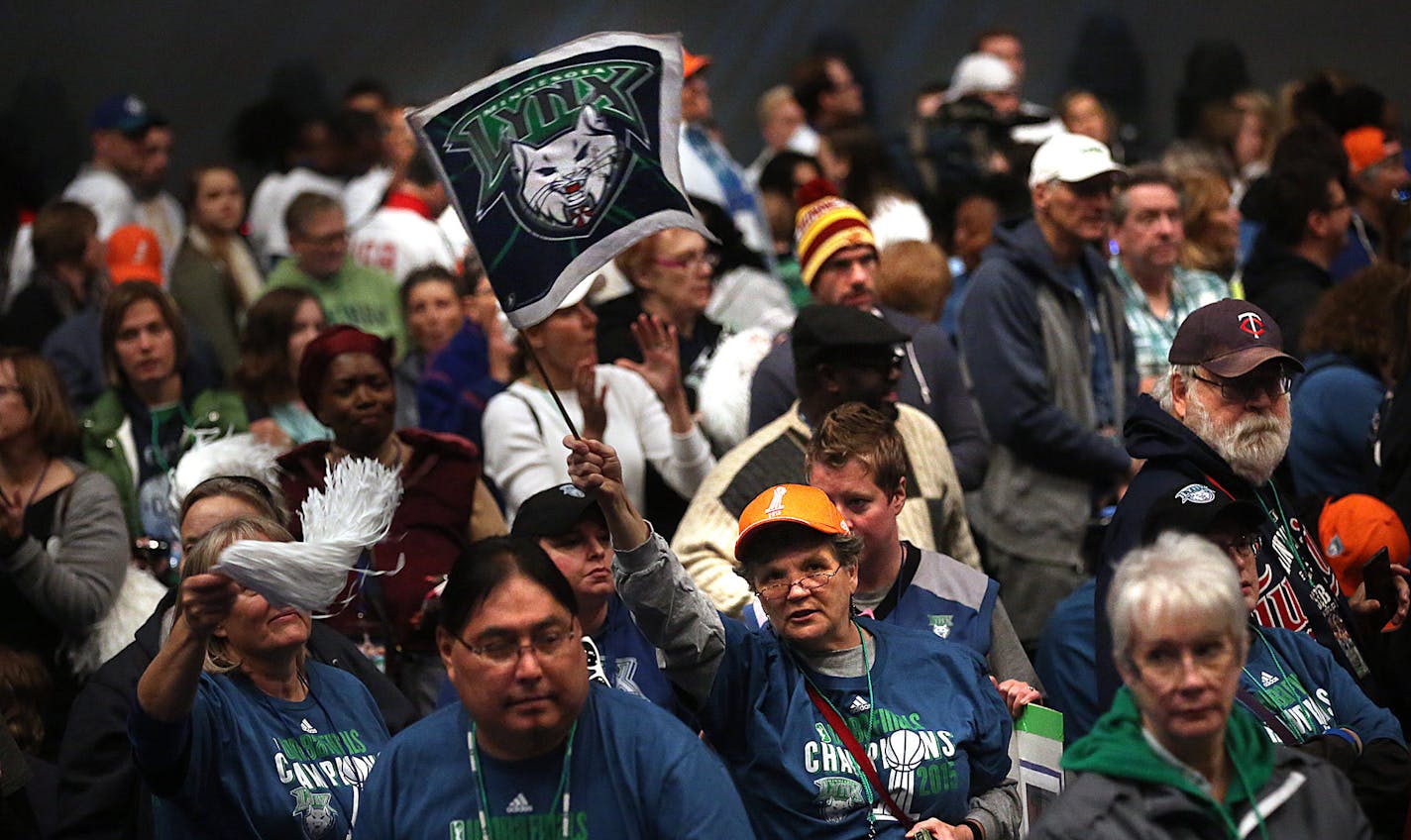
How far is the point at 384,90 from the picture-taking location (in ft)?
39.4

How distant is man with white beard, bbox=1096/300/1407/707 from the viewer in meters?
4.34

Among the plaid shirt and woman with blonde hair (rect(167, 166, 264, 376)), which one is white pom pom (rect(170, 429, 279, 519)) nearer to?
woman with blonde hair (rect(167, 166, 264, 376))

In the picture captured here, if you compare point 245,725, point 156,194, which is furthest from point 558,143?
point 156,194

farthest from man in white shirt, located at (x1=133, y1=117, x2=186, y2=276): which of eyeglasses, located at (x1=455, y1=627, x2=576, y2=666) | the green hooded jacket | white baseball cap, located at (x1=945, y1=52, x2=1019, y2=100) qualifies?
the green hooded jacket

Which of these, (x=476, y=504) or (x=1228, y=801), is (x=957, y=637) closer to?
(x=1228, y=801)

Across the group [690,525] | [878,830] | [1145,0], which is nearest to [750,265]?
[690,525]

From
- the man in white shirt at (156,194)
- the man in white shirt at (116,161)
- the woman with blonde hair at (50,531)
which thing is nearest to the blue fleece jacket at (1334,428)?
the woman with blonde hair at (50,531)

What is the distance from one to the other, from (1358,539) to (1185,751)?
83.4 inches

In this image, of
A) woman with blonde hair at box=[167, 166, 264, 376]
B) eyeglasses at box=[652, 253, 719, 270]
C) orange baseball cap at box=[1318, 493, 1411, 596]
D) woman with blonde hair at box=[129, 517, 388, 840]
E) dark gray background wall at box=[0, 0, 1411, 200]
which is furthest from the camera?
dark gray background wall at box=[0, 0, 1411, 200]

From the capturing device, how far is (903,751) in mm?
4000

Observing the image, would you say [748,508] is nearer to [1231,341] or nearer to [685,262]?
[1231,341]

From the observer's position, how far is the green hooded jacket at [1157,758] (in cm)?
326

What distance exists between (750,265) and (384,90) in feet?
15.2

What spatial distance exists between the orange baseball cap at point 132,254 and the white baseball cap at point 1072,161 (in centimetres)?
404
